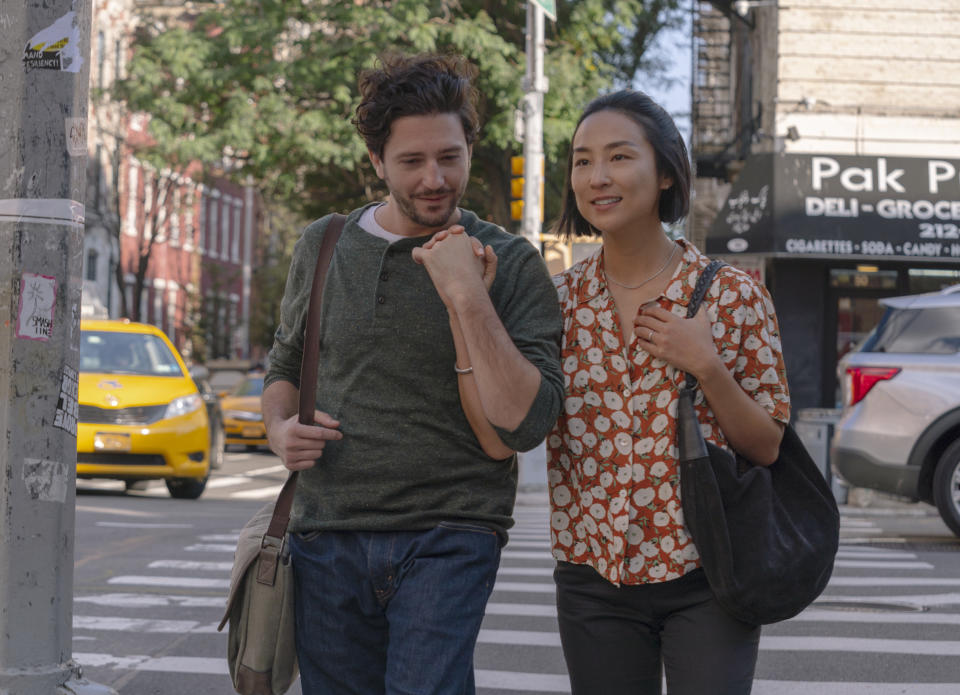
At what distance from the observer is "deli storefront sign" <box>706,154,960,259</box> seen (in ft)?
70.6

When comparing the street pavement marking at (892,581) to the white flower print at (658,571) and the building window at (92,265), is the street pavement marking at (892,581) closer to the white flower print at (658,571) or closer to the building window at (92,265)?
the white flower print at (658,571)

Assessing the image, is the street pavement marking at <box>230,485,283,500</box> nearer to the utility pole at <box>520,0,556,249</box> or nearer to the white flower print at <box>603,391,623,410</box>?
the utility pole at <box>520,0,556,249</box>

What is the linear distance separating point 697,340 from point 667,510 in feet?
1.13

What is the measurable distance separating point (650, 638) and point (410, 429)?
64 cm

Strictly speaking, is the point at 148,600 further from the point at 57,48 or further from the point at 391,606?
the point at 391,606

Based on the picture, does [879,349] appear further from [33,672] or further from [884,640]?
[33,672]

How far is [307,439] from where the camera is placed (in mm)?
3064

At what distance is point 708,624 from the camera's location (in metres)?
3.02

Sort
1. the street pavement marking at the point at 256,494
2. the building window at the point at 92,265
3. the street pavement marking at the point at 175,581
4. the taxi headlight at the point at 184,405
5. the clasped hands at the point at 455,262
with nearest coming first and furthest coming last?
1. the clasped hands at the point at 455,262
2. the street pavement marking at the point at 175,581
3. the taxi headlight at the point at 184,405
4. the street pavement marking at the point at 256,494
5. the building window at the point at 92,265

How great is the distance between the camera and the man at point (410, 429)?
3000 millimetres

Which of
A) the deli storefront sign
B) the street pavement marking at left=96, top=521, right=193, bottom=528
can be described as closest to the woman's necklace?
the street pavement marking at left=96, top=521, right=193, bottom=528

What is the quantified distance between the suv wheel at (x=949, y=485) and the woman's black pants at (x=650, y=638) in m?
8.21

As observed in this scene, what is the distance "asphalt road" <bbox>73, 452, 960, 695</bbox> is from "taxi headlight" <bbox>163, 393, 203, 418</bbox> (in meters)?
2.64

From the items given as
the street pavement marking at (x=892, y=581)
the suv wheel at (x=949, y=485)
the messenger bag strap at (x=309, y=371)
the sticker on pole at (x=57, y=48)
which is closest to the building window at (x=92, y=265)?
the suv wheel at (x=949, y=485)
